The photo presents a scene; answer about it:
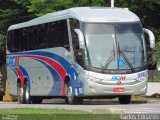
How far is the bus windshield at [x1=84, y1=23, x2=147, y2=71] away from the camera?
1013 inches

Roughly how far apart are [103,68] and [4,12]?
22.3 meters

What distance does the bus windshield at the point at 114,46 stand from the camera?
2573 cm

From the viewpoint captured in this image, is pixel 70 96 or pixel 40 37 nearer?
pixel 70 96

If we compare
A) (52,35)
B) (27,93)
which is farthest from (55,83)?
(27,93)

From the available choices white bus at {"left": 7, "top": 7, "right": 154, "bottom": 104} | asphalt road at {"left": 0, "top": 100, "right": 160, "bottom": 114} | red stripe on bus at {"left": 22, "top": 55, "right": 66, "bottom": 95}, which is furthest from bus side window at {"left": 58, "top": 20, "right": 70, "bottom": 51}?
asphalt road at {"left": 0, "top": 100, "right": 160, "bottom": 114}

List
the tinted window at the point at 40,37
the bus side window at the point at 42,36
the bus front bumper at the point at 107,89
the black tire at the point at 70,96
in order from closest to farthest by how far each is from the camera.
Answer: the bus front bumper at the point at 107,89, the black tire at the point at 70,96, the tinted window at the point at 40,37, the bus side window at the point at 42,36

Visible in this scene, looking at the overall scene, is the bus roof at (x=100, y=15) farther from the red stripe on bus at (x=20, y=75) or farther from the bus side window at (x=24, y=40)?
the red stripe on bus at (x=20, y=75)

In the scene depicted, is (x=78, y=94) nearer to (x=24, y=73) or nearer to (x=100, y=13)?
(x=100, y=13)

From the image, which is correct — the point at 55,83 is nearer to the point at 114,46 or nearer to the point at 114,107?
the point at 114,46

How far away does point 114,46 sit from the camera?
85.0 ft

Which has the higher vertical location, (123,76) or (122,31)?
(122,31)

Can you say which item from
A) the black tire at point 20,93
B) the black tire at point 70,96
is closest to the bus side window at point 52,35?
the black tire at point 70,96

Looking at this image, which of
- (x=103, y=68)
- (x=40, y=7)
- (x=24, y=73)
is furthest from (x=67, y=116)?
(x=40, y=7)

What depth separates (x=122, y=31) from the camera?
2631 cm
